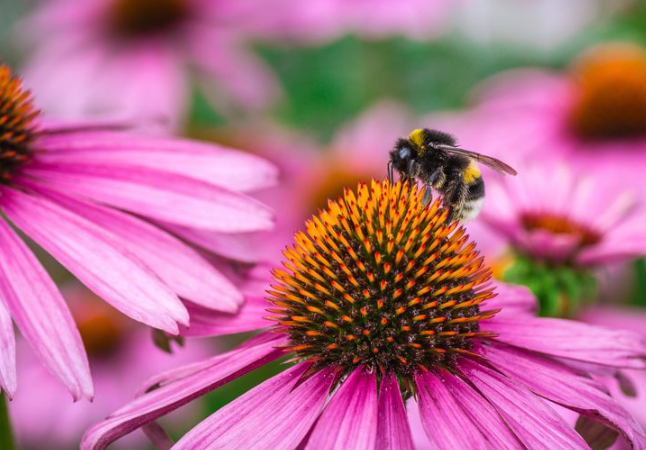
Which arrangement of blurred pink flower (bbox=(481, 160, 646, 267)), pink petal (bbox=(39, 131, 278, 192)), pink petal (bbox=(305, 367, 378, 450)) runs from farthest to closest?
blurred pink flower (bbox=(481, 160, 646, 267))
pink petal (bbox=(39, 131, 278, 192))
pink petal (bbox=(305, 367, 378, 450))

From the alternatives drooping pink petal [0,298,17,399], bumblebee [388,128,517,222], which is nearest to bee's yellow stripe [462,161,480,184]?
bumblebee [388,128,517,222]

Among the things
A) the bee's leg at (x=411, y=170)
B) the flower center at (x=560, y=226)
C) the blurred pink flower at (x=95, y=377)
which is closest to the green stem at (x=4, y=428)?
the bee's leg at (x=411, y=170)

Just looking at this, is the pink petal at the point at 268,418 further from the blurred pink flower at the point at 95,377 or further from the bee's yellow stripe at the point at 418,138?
the blurred pink flower at the point at 95,377

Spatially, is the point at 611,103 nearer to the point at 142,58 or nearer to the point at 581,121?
the point at 581,121

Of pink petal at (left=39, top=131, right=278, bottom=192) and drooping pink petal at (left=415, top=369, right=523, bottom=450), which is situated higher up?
pink petal at (left=39, top=131, right=278, bottom=192)

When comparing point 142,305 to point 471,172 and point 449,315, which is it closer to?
point 449,315

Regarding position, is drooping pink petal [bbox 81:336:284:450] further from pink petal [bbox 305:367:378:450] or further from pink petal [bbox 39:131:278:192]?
pink petal [bbox 39:131:278:192]

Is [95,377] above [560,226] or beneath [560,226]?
above

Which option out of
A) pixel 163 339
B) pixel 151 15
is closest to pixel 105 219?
pixel 163 339

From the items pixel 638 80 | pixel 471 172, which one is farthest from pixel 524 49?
pixel 471 172
